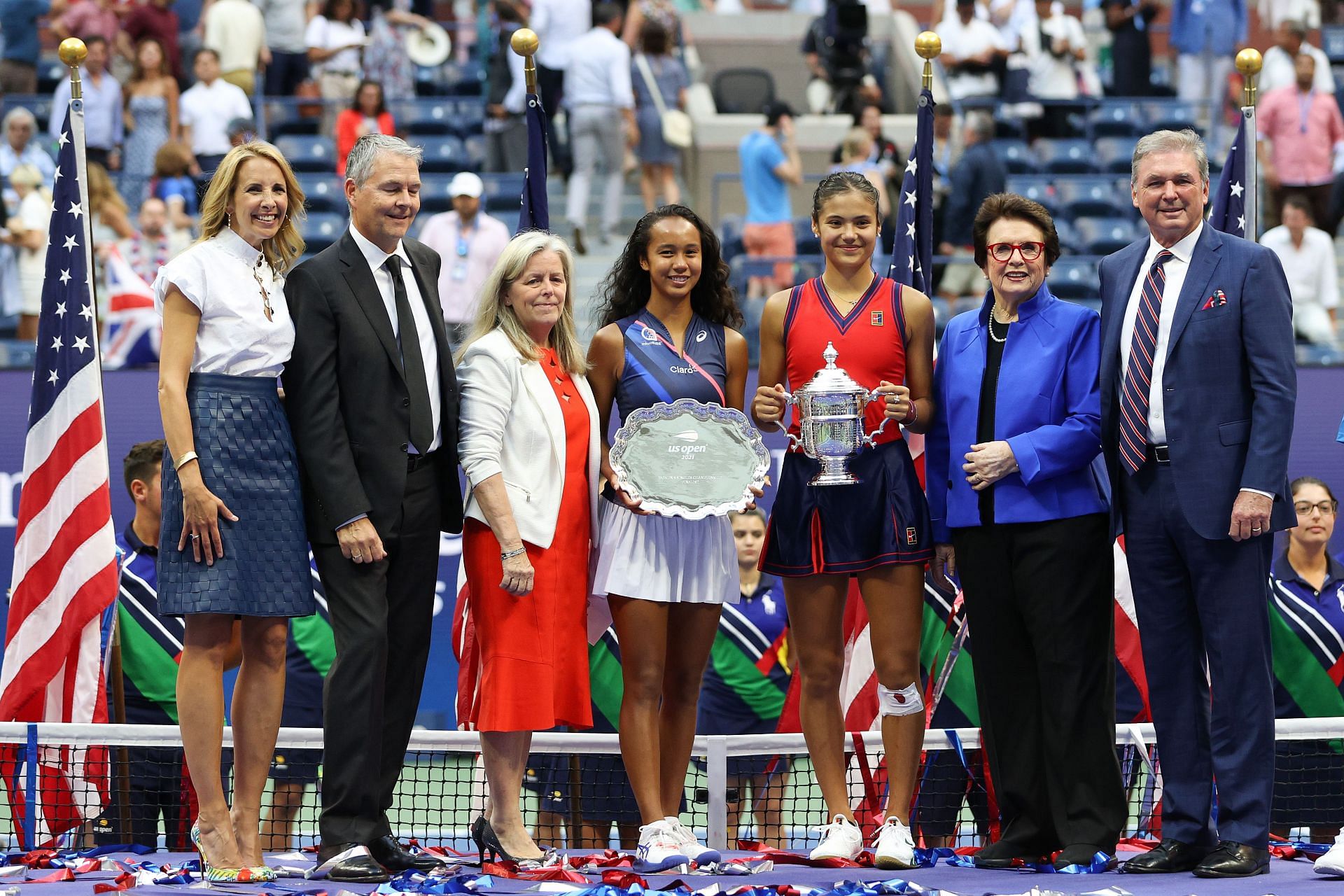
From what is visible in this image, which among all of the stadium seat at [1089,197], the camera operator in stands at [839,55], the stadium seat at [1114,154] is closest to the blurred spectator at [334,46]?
the camera operator in stands at [839,55]

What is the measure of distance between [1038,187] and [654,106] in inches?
121

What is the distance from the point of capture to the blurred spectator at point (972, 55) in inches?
574

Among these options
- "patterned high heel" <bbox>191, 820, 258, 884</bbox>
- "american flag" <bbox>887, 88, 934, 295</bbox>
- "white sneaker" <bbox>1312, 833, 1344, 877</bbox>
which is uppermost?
"american flag" <bbox>887, 88, 934, 295</bbox>

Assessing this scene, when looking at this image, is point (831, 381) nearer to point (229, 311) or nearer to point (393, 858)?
point (229, 311)

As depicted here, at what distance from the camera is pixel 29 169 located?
1168 cm

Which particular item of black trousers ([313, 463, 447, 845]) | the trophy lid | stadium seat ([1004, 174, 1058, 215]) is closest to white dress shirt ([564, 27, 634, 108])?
stadium seat ([1004, 174, 1058, 215])

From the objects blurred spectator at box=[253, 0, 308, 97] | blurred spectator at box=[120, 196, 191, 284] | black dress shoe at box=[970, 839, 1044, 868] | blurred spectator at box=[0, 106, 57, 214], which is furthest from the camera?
blurred spectator at box=[253, 0, 308, 97]

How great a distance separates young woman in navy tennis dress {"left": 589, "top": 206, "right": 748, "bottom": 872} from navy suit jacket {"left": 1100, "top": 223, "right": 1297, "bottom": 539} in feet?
4.44

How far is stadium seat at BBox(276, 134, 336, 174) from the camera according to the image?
43.5ft

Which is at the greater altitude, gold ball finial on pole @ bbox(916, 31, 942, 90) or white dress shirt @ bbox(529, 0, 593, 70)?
white dress shirt @ bbox(529, 0, 593, 70)

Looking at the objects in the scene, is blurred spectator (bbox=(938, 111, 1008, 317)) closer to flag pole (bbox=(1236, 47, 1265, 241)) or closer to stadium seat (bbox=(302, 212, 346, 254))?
stadium seat (bbox=(302, 212, 346, 254))

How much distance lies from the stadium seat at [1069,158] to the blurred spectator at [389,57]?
5197mm

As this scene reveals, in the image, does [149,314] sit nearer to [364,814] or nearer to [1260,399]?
[364,814]

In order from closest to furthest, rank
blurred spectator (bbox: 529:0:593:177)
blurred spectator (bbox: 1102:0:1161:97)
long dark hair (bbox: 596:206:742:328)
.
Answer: long dark hair (bbox: 596:206:742:328)
blurred spectator (bbox: 529:0:593:177)
blurred spectator (bbox: 1102:0:1161:97)
